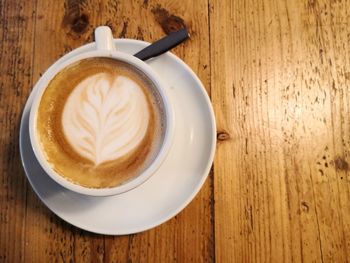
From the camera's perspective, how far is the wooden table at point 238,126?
71 cm

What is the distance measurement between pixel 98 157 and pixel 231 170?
0.27 metres

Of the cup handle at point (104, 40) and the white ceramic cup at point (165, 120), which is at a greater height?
the cup handle at point (104, 40)

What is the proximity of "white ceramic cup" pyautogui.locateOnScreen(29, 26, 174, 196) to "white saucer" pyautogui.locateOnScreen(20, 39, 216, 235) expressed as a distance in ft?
0.21

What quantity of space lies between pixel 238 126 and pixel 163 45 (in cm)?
22

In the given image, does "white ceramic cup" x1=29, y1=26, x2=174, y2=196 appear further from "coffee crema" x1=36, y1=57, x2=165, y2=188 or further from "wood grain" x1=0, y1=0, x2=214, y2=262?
"wood grain" x1=0, y1=0, x2=214, y2=262

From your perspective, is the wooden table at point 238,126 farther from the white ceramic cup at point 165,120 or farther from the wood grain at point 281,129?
the white ceramic cup at point 165,120

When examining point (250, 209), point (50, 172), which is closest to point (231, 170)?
point (250, 209)

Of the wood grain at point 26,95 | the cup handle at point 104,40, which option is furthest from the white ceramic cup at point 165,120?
the wood grain at point 26,95

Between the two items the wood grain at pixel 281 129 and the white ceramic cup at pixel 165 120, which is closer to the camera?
the white ceramic cup at pixel 165 120

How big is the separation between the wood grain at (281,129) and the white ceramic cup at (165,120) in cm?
16

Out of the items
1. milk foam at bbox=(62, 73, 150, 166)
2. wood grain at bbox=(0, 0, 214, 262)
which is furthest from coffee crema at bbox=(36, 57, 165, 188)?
wood grain at bbox=(0, 0, 214, 262)

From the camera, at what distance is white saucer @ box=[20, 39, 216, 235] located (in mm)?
656

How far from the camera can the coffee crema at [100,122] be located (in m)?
0.62

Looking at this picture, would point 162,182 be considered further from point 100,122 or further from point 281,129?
point 281,129
